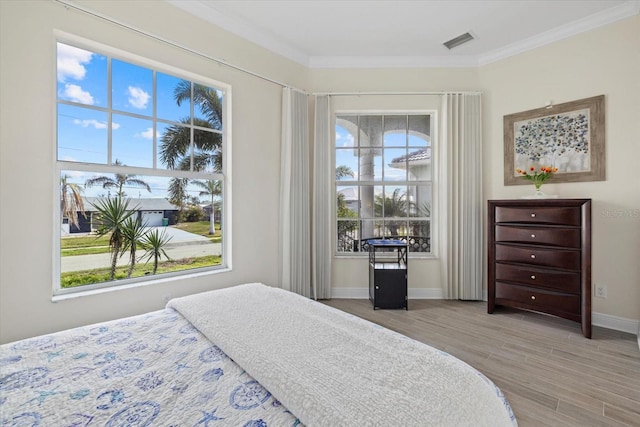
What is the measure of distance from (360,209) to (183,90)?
2325 millimetres

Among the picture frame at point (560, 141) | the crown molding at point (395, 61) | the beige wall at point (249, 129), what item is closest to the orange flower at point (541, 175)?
the picture frame at point (560, 141)

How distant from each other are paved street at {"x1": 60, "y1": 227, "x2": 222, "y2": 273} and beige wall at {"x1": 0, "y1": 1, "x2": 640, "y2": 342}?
0.20 metres

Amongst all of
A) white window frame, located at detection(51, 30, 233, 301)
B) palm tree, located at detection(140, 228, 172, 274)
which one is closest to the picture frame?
white window frame, located at detection(51, 30, 233, 301)

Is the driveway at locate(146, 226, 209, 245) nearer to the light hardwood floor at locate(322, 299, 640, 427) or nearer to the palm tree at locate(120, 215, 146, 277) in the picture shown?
the palm tree at locate(120, 215, 146, 277)

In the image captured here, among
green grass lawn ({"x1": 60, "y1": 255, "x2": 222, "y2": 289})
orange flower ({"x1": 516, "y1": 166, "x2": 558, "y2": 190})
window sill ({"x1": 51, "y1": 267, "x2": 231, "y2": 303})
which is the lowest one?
window sill ({"x1": 51, "y1": 267, "x2": 231, "y2": 303})

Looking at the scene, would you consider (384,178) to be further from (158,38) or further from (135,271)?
(135,271)

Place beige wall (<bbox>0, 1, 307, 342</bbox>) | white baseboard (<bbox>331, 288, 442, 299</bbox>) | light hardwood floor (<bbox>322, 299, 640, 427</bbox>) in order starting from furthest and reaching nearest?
white baseboard (<bbox>331, 288, 442, 299</bbox>) → beige wall (<bbox>0, 1, 307, 342</bbox>) → light hardwood floor (<bbox>322, 299, 640, 427</bbox>)

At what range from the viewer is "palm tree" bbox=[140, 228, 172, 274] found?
246cm

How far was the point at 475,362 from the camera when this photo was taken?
2123mm

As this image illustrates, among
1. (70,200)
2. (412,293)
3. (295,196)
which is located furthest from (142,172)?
(412,293)

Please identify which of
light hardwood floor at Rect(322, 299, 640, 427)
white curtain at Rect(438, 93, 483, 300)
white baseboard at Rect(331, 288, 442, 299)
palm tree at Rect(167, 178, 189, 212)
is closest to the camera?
light hardwood floor at Rect(322, 299, 640, 427)

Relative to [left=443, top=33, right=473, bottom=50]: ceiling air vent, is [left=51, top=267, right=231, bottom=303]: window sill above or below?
below

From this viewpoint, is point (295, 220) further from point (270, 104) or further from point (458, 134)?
point (458, 134)

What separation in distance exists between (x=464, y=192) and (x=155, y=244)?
11.0 ft
